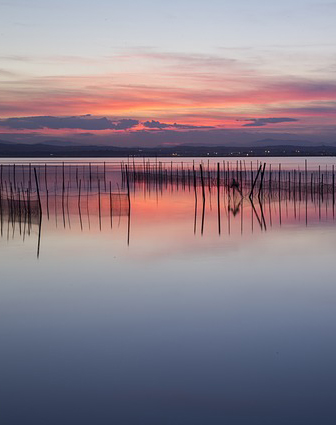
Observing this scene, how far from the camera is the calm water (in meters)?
5.28

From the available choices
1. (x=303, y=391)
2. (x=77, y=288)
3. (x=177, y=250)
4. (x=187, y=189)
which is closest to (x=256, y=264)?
(x=177, y=250)

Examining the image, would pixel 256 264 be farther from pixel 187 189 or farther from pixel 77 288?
pixel 187 189

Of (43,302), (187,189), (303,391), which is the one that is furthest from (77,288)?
(187,189)

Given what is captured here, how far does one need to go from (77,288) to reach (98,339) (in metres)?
3.06

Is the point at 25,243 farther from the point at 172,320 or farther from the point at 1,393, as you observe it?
the point at 1,393

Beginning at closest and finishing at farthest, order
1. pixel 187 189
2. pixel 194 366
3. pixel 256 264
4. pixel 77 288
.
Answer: pixel 194 366, pixel 77 288, pixel 256 264, pixel 187 189

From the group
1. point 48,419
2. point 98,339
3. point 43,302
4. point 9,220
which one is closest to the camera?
point 48,419

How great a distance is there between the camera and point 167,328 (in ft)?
24.8

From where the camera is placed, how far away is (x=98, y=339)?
7.06m

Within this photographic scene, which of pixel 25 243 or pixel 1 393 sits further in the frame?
pixel 25 243

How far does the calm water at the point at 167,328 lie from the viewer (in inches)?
208

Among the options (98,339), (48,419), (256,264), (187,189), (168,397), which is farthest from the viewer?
(187,189)

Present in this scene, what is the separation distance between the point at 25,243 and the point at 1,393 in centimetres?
928

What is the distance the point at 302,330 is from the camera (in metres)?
7.37
